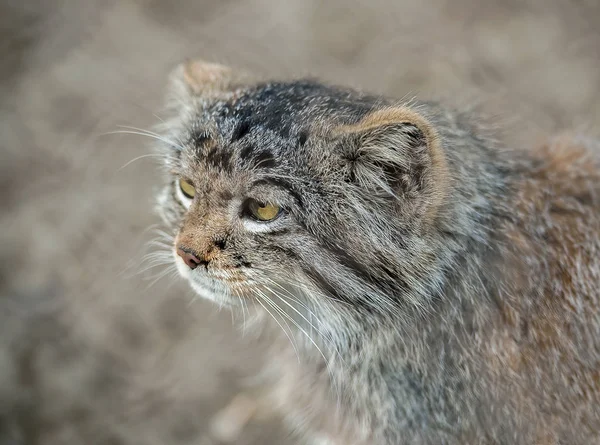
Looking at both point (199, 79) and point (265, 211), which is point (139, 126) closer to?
point (199, 79)

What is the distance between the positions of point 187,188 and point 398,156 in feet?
2.60

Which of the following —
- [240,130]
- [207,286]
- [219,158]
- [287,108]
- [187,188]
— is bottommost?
[207,286]

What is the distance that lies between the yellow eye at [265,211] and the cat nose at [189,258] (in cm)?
24

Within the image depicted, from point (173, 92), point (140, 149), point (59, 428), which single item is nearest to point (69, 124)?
point (140, 149)

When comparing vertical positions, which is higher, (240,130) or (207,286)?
(240,130)

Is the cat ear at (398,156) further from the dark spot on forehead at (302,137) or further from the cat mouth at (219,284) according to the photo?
the cat mouth at (219,284)

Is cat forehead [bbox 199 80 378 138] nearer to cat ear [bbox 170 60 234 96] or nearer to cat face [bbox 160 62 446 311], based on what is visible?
cat face [bbox 160 62 446 311]

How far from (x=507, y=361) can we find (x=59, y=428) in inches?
84.0

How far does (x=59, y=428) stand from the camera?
3.17m

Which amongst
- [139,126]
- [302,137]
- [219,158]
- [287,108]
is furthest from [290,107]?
[139,126]

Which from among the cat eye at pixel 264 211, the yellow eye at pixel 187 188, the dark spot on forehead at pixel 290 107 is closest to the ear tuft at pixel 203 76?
the dark spot on forehead at pixel 290 107

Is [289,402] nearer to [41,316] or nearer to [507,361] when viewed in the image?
[507,361]

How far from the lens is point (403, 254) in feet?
6.81

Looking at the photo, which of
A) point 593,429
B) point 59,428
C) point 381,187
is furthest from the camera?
point 59,428
